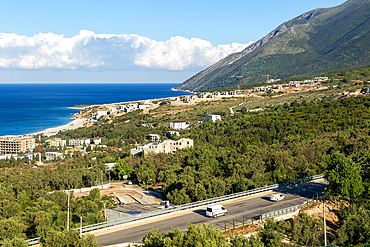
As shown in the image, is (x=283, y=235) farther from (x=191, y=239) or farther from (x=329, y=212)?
(x=329, y=212)

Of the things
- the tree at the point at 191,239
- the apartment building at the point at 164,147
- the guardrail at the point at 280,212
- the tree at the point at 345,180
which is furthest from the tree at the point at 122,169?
the tree at the point at 191,239

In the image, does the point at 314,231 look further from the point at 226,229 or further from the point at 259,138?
the point at 259,138

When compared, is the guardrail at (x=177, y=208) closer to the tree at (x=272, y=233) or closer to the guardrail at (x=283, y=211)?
the guardrail at (x=283, y=211)

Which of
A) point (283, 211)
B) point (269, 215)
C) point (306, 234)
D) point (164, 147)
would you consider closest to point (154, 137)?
point (164, 147)

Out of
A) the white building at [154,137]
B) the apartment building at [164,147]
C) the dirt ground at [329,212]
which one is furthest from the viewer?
the white building at [154,137]

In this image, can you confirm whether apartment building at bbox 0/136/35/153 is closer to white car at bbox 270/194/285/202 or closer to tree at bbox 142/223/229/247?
white car at bbox 270/194/285/202
